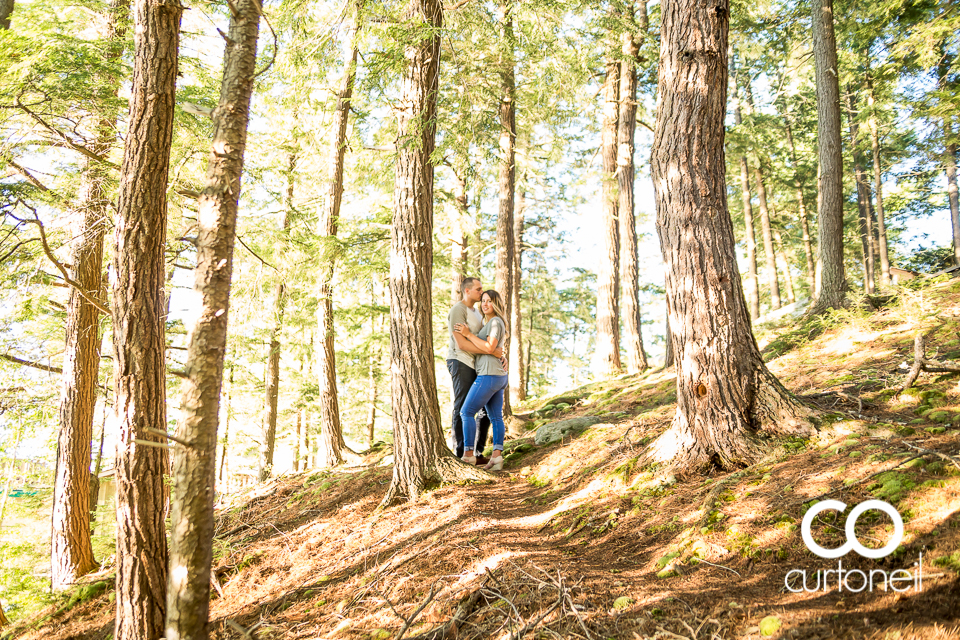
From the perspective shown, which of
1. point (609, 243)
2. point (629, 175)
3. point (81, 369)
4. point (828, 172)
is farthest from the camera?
point (609, 243)

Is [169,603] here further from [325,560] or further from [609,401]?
[609,401]

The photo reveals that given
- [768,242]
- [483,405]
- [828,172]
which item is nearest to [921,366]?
[483,405]

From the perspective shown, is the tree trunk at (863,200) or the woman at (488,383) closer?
the woman at (488,383)

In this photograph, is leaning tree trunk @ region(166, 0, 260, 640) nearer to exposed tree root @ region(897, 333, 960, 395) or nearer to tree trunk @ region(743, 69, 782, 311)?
exposed tree root @ region(897, 333, 960, 395)

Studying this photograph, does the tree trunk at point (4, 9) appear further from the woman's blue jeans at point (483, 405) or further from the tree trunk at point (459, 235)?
the woman's blue jeans at point (483, 405)

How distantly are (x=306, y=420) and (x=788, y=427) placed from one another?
17.5 meters

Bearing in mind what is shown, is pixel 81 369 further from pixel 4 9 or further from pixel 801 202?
pixel 801 202

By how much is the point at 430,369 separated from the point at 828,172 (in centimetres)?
842

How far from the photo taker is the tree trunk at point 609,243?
12.4 metres

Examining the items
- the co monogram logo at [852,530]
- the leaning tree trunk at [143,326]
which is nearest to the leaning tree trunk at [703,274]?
the co monogram logo at [852,530]

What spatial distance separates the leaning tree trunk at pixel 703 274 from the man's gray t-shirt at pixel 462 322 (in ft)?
8.08

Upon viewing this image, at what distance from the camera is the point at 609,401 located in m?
8.98

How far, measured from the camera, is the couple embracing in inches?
243

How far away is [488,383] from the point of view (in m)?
6.18
